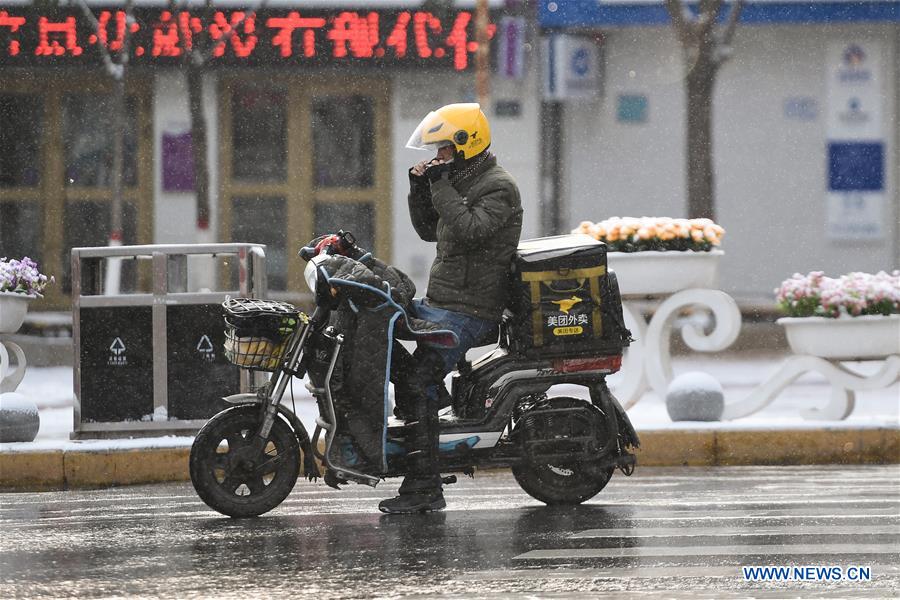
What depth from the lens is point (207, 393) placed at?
9.49 meters

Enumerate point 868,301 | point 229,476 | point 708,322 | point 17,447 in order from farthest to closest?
point 708,322
point 868,301
point 17,447
point 229,476

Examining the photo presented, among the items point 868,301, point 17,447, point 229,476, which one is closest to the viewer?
point 229,476

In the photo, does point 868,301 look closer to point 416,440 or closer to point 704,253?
point 704,253

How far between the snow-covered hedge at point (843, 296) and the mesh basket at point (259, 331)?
407 centimetres

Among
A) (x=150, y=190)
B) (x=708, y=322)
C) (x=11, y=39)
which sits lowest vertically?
(x=708, y=322)

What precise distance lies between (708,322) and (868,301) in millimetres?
10557

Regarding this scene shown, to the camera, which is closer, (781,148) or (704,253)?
(704,253)

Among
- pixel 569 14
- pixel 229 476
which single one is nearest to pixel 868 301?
pixel 229 476

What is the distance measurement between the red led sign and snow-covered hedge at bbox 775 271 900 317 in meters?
12.7

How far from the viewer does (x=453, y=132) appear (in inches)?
279

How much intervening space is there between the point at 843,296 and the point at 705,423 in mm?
1196

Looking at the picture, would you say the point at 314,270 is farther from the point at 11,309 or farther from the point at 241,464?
the point at 11,309

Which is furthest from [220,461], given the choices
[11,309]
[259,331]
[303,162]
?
[303,162]

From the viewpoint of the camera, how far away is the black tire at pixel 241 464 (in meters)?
6.92
